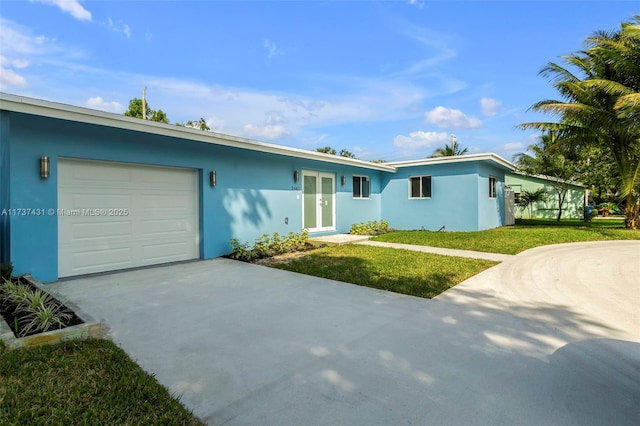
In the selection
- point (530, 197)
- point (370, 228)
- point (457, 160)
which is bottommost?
point (370, 228)

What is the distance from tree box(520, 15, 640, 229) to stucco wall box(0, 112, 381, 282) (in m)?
7.97

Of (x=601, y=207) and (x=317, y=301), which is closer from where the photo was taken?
(x=317, y=301)

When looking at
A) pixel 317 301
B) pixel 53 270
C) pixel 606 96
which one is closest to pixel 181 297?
pixel 317 301

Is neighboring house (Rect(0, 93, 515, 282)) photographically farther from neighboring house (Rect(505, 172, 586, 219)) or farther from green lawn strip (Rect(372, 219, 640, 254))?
neighboring house (Rect(505, 172, 586, 219))

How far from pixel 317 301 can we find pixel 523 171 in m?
19.1

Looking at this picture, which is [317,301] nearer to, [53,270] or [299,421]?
[299,421]

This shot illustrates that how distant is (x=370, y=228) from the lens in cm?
1302

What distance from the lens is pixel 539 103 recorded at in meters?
12.2

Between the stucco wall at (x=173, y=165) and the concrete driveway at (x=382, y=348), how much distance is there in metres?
0.97

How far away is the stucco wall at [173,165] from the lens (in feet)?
17.2

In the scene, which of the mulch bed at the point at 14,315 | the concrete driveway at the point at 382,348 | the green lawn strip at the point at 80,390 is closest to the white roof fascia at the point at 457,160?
the concrete driveway at the point at 382,348

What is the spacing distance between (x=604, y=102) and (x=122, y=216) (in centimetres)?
1524

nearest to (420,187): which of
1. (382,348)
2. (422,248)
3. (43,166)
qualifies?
(422,248)

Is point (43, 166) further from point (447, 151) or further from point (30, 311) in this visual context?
point (447, 151)
